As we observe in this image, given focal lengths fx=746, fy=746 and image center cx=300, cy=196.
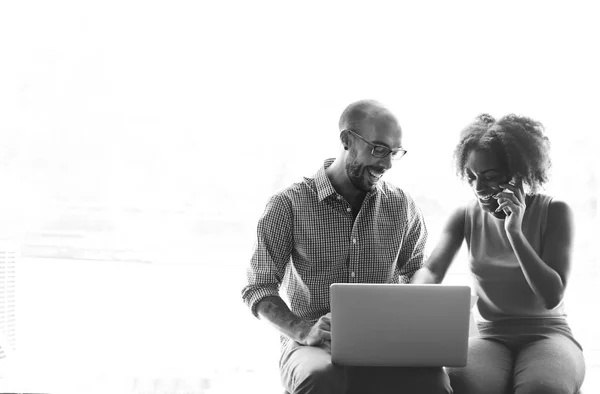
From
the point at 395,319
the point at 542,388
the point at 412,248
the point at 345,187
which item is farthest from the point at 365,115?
the point at 542,388

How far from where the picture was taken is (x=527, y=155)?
2178 mm

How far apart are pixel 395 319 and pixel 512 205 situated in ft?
1.72

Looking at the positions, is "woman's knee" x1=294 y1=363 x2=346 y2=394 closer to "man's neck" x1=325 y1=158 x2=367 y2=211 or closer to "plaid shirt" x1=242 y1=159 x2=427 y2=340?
"plaid shirt" x1=242 y1=159 x2=427 y2=340

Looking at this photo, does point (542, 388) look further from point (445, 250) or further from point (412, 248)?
point (412, 248)

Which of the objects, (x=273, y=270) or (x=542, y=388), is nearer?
(x=542, y=388)

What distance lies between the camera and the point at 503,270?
2.18 meters

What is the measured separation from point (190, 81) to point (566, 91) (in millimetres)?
1514

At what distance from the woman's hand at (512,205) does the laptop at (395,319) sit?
35 cm

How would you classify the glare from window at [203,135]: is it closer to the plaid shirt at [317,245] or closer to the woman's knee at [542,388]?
the plaid shirt at [317,245]

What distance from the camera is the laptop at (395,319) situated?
6.00ft

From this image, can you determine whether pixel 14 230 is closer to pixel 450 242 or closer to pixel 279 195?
pixel 279 195

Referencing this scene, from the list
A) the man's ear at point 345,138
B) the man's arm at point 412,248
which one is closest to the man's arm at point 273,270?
the man's ear at point 345,138

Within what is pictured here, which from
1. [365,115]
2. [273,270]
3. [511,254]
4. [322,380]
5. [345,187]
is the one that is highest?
[365,115]

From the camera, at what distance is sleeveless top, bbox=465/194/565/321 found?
216cm
